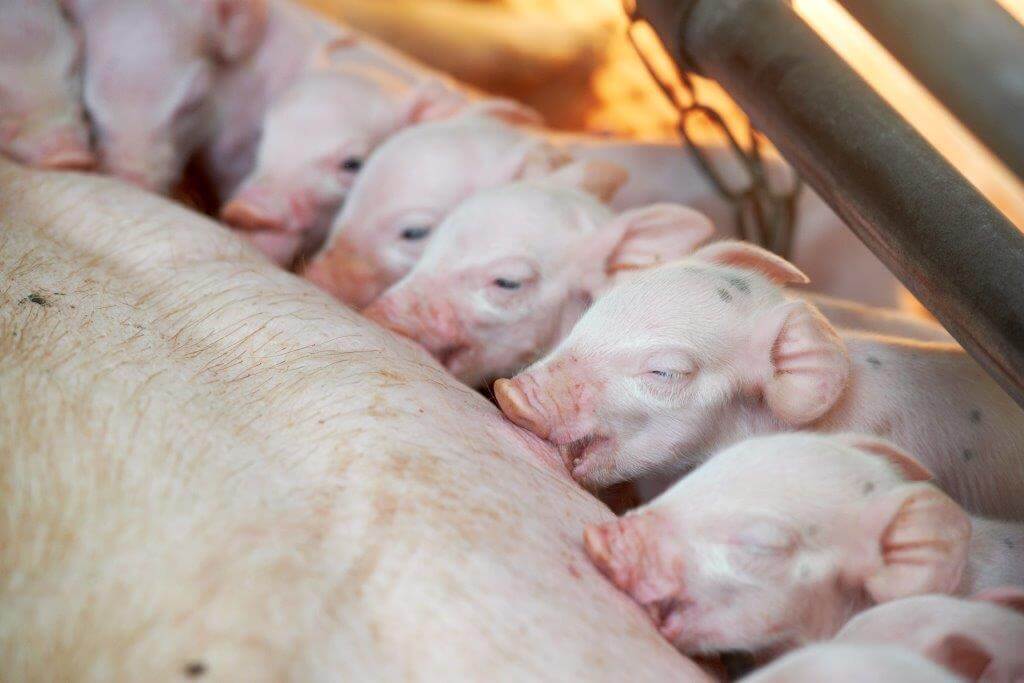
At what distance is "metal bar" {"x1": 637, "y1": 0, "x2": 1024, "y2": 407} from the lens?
1276mm

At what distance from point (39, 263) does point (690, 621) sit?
3.68 ft

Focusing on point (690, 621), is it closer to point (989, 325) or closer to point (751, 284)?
point (989, 325)

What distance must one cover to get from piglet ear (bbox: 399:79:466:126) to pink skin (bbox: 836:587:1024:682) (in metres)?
1.81

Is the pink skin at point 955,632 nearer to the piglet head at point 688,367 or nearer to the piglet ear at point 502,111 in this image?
the piglet head at point 688,367

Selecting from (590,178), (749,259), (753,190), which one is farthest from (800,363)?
(753,190)

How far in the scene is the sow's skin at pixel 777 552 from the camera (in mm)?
1305

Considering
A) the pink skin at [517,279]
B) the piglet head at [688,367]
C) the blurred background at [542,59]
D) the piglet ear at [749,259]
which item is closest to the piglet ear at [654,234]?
the pink skin at [517,279]

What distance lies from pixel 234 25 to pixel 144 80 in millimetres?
426

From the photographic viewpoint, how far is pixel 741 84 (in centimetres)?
179

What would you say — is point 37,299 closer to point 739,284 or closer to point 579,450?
point 579,450

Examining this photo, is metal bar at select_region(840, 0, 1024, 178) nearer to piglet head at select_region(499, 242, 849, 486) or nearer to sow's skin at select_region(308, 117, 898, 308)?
piglet head at select_region(499, 242, 849, 486)

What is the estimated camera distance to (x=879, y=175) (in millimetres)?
1452

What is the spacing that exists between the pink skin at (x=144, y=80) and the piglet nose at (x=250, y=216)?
0.88 feet

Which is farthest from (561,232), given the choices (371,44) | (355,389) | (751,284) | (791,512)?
(371,44)
